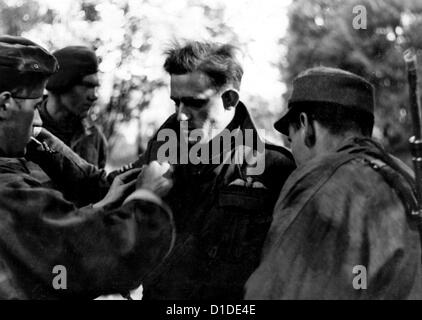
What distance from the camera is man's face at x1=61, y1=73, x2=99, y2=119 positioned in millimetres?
4422

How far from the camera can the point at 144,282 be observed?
2.96 meters

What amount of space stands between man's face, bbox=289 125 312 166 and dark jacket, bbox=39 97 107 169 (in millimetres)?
2097

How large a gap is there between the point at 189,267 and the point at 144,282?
227mm

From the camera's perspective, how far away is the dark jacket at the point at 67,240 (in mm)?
2535

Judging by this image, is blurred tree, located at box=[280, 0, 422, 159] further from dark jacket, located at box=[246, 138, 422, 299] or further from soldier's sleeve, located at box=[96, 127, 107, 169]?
dark jacket, located at box=[246, 138, 422, 299]

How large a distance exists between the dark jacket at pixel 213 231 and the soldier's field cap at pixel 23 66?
702mm

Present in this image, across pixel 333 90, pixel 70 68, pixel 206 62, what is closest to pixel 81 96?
pixel 70 68

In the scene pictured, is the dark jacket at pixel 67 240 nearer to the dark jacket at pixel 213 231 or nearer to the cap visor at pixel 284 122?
the dark jacket at pixel 213 231

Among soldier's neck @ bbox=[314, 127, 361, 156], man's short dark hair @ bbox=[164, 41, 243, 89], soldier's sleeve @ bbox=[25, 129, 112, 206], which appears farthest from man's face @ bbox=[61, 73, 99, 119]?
soldier's neck @ bbox=[314, 127, 361, 156]

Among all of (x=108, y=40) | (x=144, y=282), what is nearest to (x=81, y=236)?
(x=144, y=282)

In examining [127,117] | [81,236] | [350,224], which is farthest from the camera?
[127,117]

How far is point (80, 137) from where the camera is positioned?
186 inches

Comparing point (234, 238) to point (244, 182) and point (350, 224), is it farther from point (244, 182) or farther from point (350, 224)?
point (350, 224)

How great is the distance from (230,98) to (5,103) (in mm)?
1099
